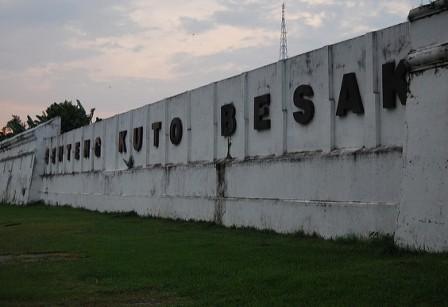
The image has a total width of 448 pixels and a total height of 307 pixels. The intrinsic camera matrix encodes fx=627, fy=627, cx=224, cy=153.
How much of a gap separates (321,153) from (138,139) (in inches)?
423

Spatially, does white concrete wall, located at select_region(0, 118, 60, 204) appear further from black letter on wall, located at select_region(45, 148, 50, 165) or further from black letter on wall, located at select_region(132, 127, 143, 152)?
black letter on wall, located at select_region(132, 127, 143, 152)

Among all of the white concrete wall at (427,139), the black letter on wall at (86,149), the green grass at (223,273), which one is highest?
the black letter on wall at (86,149)

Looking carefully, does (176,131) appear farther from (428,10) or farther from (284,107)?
(428,10)

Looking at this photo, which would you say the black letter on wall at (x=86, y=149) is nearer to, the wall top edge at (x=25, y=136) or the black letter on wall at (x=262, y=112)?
the wall top edge at (x=25, y=136)

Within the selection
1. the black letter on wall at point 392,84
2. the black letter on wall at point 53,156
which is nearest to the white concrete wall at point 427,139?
the black letter on wall at point 392,84

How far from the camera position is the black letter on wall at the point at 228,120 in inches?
607

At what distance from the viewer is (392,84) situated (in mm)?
10391

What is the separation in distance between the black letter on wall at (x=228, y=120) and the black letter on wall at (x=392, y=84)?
17.8 feet

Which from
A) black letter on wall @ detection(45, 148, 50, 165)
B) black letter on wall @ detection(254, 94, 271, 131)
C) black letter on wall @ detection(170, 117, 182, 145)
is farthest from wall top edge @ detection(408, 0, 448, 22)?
black letter on wall @ detection(45, 148, 50, 165)

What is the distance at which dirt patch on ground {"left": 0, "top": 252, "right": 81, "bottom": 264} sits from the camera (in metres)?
9.84

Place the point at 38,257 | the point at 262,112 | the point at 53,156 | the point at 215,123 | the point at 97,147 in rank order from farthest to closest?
the point at 53,156 → the point at 97,147 → the point at 215,123 → the point at 262,112 → the point at 38,257

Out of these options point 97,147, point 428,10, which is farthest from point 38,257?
point 97,147

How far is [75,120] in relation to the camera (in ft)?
163

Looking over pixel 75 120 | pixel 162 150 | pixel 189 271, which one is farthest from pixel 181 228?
pixel 75 120
